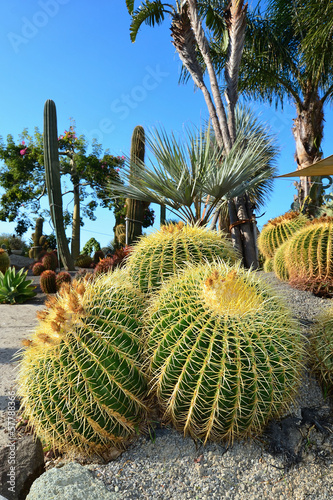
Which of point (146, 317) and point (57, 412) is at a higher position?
point (146, 317)

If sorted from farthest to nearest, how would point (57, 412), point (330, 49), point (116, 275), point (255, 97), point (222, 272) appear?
1. point (255, 97)
2. point (330, 49)
3. point (116, 275)
4. point (222, 272)
5. point (57, 412)

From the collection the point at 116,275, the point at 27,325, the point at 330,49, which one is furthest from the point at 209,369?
the point at 330,49

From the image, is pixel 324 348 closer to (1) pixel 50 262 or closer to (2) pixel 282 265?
(2) pixel 282 265

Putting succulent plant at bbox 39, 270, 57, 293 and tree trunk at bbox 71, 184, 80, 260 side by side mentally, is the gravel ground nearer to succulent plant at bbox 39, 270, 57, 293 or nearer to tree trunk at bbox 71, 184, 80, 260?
succulent plant at bbox 39, 270, 57, 293

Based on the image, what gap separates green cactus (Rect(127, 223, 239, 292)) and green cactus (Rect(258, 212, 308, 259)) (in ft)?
12.1

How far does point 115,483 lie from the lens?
6.89ft

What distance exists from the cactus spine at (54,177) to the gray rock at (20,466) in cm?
871

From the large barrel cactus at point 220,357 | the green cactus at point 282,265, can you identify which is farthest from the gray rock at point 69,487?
the green cactus at point 282,265

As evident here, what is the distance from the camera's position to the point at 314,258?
479 centimetres

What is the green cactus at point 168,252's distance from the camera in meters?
2.96

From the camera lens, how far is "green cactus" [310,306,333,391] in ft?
9.20

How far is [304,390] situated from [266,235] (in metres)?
4.30

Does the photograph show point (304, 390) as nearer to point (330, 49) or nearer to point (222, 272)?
point (222, 272)

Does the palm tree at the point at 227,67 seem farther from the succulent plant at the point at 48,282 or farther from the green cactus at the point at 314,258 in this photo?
the succulent plant at the point at 48,282
